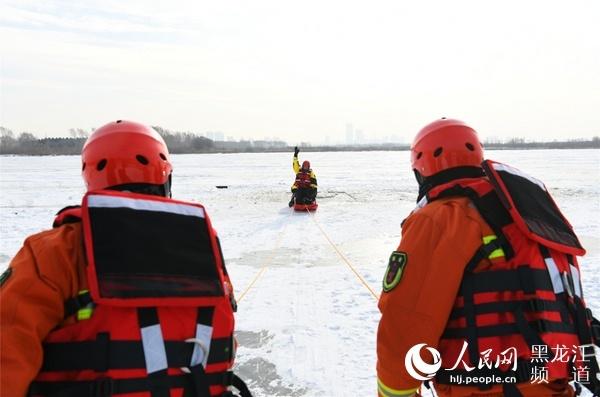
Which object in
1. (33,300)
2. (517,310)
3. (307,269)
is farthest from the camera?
(307,269)

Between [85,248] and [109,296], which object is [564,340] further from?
[85,248]

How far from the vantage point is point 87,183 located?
6.71 ft

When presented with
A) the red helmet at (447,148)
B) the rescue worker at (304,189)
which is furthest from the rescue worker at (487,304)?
the rescue worker at (304,189)

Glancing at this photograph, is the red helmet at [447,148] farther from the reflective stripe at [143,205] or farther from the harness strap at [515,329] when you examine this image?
the reflective stripe at [143,205]

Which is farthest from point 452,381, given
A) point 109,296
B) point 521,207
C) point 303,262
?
point 303,262

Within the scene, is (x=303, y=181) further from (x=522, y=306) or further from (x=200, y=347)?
(x=200, y=347)

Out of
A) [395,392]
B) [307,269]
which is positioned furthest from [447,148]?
[307,269]

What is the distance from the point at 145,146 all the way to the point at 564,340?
197 centimetres

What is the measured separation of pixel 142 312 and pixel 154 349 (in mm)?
131

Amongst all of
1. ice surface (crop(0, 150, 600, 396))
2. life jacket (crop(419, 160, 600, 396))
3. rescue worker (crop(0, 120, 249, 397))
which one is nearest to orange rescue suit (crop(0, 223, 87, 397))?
rescue worker (crop(0, 120, 249, 397))

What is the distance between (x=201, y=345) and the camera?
1.66 m

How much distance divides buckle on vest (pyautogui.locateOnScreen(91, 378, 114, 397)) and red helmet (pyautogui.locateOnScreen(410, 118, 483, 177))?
5.82 feet

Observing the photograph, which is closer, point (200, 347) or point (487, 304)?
point (200, 347)

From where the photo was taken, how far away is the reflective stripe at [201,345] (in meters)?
1.65
